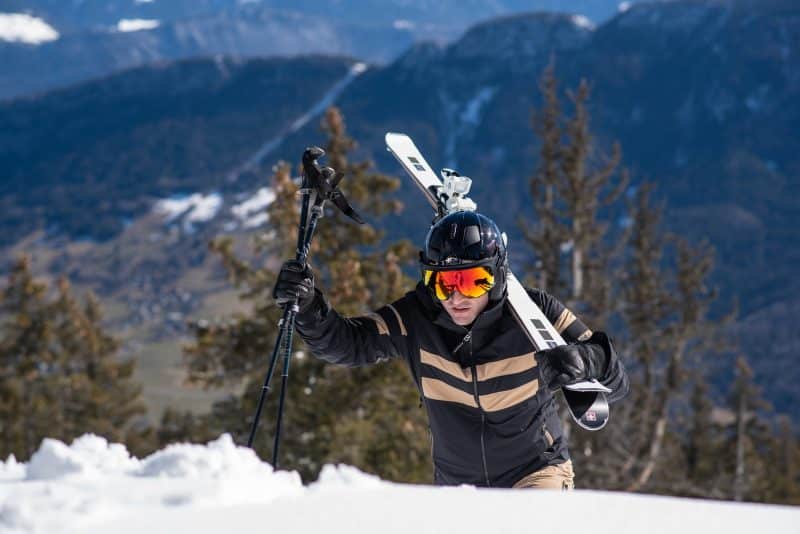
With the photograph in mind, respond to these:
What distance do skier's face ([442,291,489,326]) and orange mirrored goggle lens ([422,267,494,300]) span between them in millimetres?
26

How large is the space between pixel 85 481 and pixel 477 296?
2.52 metres

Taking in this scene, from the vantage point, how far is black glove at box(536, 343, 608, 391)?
4.48m

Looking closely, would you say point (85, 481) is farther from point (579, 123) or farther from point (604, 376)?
point (579, 123)

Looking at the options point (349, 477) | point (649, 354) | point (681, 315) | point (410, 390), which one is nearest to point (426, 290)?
point (349, 477)

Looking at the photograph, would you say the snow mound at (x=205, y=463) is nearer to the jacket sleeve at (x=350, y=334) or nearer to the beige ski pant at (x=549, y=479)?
the jacket sleeve at (x=350, y=334)

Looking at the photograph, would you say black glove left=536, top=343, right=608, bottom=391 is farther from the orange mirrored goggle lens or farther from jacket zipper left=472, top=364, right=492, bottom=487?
the orange mirrored goggle lens

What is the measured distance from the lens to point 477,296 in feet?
16.2

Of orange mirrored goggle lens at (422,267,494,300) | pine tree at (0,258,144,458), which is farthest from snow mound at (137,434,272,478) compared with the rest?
pine tree at (0,258,144,458)

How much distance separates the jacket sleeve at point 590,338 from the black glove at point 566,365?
0.14m

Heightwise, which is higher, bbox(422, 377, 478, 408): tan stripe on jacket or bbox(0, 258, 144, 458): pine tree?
bbox(422, 377, 478, 408): tan stripe on jacket

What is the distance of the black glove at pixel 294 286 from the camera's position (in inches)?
199

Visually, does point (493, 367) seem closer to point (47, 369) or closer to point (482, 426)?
point (482, 426)

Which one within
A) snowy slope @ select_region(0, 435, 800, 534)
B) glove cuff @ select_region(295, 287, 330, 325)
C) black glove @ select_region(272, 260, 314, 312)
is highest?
black glove @ select_region(272, 260, 314, 312)

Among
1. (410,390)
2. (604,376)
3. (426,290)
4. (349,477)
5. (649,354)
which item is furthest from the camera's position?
(649,354)
